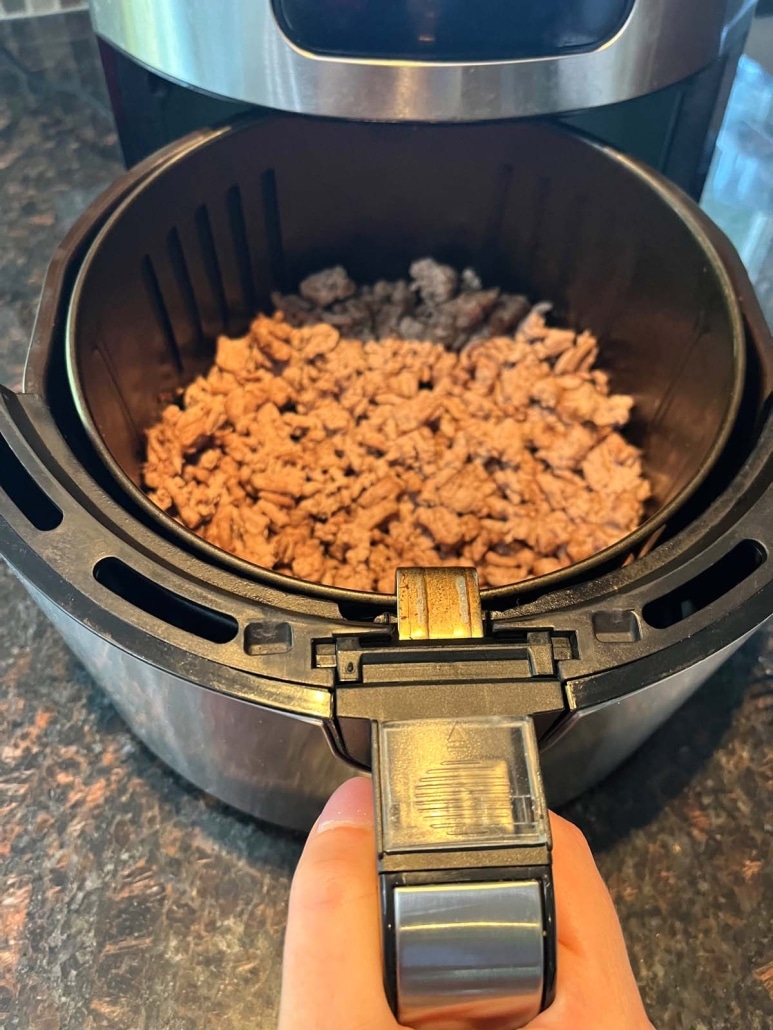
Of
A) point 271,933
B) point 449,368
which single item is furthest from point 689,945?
point 449,368

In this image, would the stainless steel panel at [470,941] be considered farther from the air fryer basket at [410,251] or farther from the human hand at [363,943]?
the air fryer basket at [410,251]

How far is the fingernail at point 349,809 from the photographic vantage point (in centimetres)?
36

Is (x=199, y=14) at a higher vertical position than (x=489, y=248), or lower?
higher

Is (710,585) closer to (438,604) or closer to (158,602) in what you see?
(438,604)

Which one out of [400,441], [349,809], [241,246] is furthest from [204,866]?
[241,246]

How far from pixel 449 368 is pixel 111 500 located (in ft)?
1.28

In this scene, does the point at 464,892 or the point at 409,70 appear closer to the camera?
the point at 464,892

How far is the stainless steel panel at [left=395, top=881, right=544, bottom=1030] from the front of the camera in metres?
0.30

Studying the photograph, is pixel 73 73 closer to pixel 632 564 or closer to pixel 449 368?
pixel 449 368

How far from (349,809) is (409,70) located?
1.29 feet

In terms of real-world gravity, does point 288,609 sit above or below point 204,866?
above

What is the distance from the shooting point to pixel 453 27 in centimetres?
48

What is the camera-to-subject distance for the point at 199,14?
48 cm

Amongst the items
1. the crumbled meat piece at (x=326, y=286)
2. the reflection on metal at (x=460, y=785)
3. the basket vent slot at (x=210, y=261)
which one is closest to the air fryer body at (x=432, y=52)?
the basket vent slot at (x=210, y=261)
